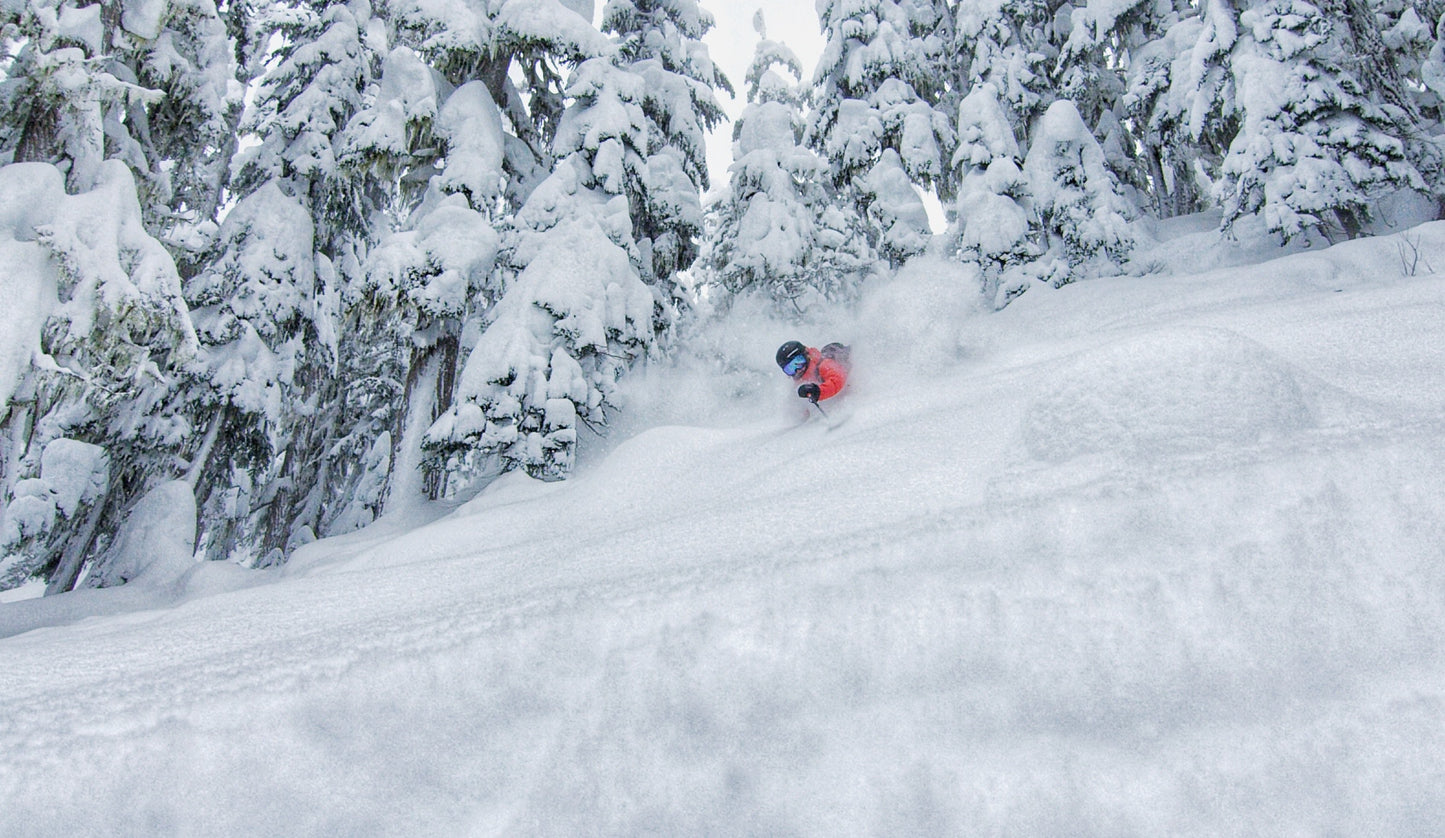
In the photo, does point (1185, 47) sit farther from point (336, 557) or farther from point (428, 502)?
point (336, 557)

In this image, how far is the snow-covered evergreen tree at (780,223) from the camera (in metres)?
12.4

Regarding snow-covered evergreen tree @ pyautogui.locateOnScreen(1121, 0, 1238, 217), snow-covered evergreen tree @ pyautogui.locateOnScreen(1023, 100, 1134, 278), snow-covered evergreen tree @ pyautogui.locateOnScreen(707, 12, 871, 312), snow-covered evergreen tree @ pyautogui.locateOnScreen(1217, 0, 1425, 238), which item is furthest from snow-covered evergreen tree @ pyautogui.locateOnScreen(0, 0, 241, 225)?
snow-covered evergreen tree @ pyautogui.locateOnScreen(1121, 0, 1238, 217)

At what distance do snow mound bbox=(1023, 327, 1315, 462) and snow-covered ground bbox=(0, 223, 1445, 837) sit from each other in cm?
1

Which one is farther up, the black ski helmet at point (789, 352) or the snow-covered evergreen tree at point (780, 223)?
the snow-covered evergreen tree at point (780, 223)

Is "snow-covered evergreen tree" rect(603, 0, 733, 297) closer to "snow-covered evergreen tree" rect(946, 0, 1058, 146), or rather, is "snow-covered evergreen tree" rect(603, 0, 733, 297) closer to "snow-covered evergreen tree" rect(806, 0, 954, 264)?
"snow-covered evergreen tree" rect(806, 0, 954, 264)

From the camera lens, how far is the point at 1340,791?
134cm

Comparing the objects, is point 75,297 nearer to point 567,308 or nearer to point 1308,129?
point 567,308

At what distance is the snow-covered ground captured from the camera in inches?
57.0

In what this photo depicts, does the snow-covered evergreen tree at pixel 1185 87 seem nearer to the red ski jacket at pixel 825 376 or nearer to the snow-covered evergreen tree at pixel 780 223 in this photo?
the snow-covered evergreen tree at pixel 780 223

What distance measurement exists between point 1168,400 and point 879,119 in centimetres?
A: 1298

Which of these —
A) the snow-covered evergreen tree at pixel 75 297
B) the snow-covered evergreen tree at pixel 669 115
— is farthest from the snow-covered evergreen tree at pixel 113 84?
the snow-covered evergreen tree at pixel 669 115

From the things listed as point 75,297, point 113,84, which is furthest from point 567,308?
point 113,84

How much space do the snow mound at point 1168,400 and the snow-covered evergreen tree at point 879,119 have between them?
38.5 feet

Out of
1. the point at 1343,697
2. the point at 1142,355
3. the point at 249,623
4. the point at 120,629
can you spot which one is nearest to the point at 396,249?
the point at 120,629
